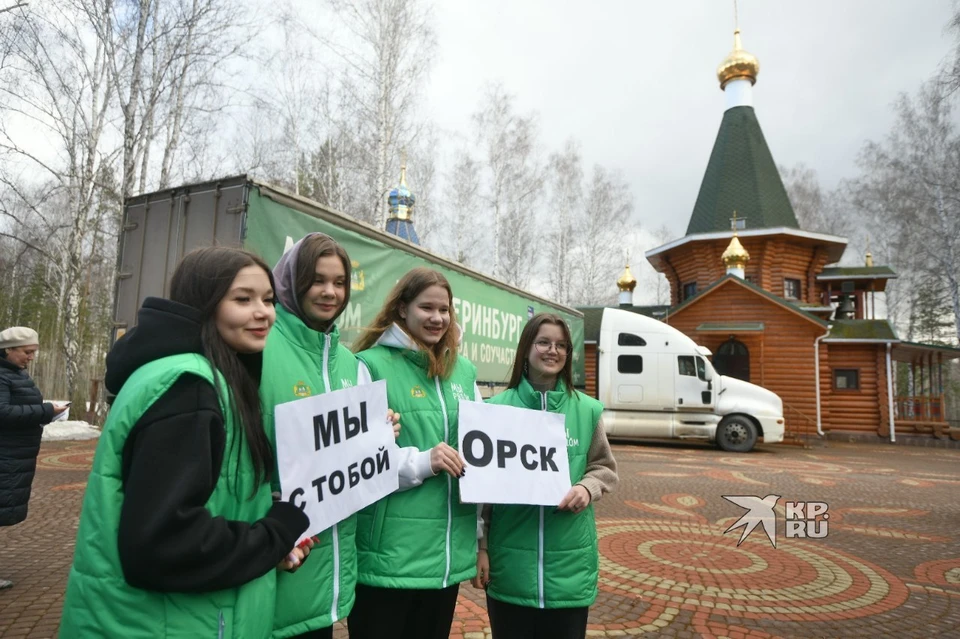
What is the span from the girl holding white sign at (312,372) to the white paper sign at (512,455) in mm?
477

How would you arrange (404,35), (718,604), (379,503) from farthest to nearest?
(404,35) < (718,604) < (379,503)

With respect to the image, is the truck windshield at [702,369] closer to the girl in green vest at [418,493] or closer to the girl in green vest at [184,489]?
the girl in green vest at [418,493]

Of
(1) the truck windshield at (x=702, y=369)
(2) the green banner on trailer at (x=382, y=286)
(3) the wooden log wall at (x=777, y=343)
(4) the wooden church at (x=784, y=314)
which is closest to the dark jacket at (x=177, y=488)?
(2) the green banner on trailer at (x=382, y=286)

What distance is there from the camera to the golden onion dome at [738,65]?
30062 mm

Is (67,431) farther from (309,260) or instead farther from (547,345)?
(547,345)

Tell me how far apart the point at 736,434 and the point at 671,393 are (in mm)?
1914

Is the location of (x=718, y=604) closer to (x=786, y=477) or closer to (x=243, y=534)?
(x=243, y=534)

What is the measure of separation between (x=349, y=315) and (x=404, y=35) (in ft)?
50.3

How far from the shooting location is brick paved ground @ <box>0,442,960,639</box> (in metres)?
3.78

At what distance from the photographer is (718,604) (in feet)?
13.4

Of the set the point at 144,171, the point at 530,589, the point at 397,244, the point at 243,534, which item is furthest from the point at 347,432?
the point at 144,171

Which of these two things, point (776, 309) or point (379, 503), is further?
point (776, 309)

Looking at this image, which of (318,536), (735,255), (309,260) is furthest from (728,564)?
(735,255)

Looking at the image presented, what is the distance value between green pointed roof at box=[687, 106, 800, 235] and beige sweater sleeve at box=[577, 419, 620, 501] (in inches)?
1055
